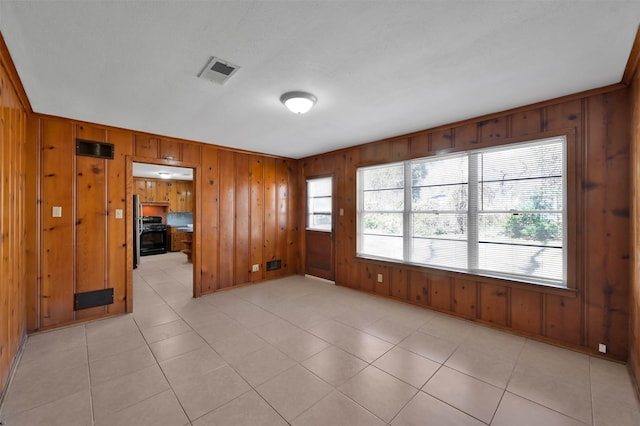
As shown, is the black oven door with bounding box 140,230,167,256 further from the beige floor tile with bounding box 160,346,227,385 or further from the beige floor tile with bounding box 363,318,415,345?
the beige floor tile with bounding box 363,318,415,345

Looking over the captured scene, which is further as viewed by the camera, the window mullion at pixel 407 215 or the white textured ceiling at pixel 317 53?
the window mullion at pixel 407 215

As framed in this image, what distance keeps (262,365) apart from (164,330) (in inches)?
58.5

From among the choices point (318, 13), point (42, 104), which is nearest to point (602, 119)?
point (318, 13)

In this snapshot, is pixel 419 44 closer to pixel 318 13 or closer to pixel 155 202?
pixel 318 13

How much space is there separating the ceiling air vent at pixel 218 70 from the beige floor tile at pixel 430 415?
2.79 meters

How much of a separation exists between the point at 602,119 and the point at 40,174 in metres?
5.95

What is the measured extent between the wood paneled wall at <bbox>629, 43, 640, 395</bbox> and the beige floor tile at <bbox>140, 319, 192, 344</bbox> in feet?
13.6

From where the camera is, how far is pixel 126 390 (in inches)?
82.0

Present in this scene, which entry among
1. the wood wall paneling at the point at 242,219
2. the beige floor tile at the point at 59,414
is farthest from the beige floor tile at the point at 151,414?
the wood wall paneling at the point at 242,219

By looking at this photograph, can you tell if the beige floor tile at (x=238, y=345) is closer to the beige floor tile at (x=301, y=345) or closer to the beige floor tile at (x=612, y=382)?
the beige floor tile at (x=301, y=345)

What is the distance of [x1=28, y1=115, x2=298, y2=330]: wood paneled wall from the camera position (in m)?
3.19

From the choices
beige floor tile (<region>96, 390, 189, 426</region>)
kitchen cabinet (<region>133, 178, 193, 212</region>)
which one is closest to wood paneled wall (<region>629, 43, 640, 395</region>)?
beige floor tile (<region>96, 390, 189, 426</region>)

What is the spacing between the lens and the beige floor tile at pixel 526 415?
176 cm

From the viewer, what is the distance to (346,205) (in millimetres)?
4863
